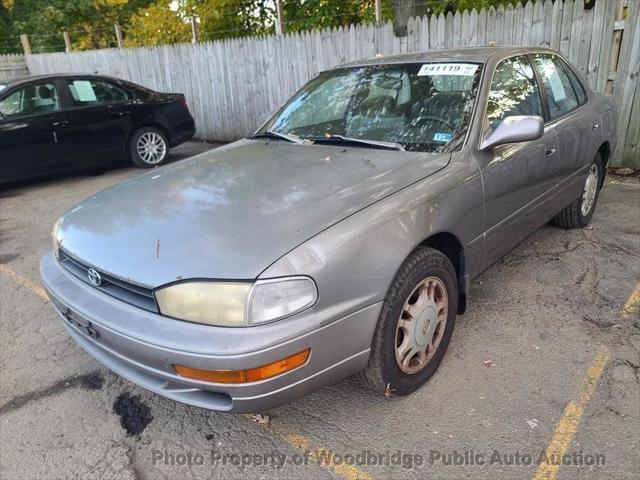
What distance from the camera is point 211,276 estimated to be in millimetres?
1938

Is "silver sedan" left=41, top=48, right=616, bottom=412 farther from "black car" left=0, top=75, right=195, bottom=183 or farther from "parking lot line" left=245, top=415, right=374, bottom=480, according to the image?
"black car" left=0, top=75, right=195, bottom=183

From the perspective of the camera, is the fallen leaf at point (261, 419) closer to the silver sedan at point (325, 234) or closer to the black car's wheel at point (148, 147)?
the silver sedan at point (325, 234)

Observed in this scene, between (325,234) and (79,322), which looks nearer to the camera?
(325,234)

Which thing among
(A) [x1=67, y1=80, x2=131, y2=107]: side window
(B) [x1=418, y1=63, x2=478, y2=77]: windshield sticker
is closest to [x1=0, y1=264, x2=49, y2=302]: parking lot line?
(B) [x1=418, y1=63, x2=478, y2=77]: windshield sticker

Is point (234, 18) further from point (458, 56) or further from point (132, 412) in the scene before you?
point (132, 412)

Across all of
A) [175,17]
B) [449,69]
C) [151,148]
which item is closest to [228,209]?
[449,69]

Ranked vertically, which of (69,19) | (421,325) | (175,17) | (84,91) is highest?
(69,19)

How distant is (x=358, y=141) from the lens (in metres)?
3.02

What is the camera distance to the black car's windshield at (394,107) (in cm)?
289

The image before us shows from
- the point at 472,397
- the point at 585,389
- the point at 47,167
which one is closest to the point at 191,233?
→ the point at 472,397

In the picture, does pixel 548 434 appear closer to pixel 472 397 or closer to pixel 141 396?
pixel 472 397

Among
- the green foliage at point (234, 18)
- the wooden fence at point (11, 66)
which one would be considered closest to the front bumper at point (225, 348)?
the green foliage at point (234, 18)

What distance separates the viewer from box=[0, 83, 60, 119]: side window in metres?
6.94

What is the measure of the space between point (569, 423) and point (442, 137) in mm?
1572
